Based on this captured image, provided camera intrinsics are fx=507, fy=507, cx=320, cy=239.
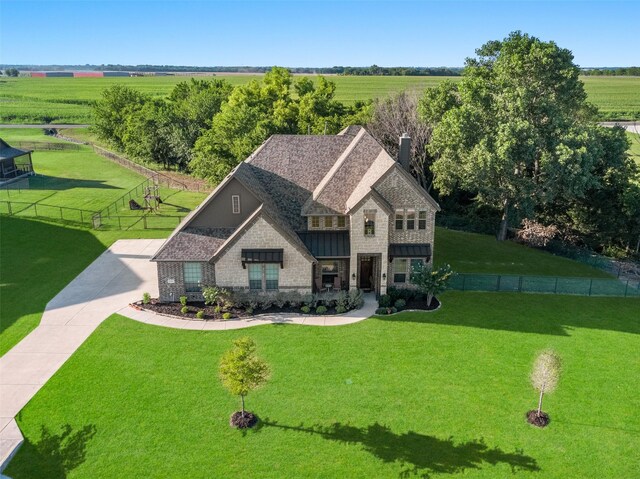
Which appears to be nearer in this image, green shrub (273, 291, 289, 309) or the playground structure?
green shrub (273, 291, 289, 309)

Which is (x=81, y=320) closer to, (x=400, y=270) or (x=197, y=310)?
(x=197, y=310)

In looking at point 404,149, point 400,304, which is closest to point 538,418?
point 400,304

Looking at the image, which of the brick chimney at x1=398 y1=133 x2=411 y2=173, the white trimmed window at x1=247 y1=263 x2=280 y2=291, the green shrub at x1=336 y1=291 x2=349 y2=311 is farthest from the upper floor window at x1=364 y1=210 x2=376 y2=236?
the white trimmed window at x1=247 y1=263 x2=280 y2=291

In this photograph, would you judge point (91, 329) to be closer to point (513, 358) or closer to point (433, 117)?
point (513, 358)

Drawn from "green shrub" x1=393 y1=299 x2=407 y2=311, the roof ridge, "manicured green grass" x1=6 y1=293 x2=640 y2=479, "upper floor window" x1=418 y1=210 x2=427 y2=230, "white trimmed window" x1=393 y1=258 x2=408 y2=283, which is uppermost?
the roof ridge

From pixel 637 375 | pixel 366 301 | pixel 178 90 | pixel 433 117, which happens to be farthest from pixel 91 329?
pixel 178 90

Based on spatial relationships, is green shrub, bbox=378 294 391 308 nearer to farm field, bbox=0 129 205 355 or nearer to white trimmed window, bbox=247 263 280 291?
white trimmed window, bbox=247 263 280 291
